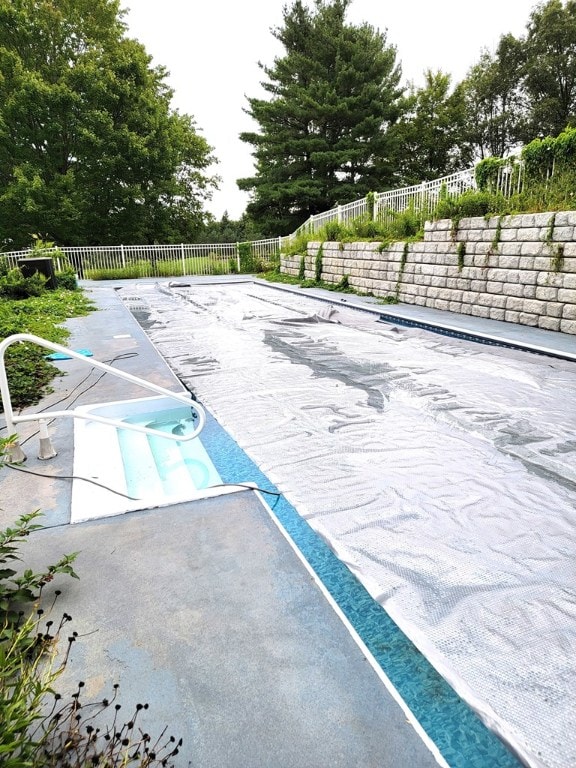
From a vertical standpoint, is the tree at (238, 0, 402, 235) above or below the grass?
above

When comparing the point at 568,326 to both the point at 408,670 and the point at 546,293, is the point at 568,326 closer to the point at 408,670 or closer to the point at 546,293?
the point at 546,293

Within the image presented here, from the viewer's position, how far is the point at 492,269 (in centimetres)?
762

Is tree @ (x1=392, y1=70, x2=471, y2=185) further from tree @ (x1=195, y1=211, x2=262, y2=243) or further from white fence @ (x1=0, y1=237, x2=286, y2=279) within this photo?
white fence @ (x1=0, y1=237, x2=286, y2=279)

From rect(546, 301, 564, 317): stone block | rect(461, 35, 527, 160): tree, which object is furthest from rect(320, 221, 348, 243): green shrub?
rect(461, 35, 527, 160): tree

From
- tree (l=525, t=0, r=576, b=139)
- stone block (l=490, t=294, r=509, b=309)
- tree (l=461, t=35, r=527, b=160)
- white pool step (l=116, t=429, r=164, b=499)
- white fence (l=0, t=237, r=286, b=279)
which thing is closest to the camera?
white pool step (l=116, t=429, r=164, b=499)

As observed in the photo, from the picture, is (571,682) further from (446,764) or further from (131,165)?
(131,165)

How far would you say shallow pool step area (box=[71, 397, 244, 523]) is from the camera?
241 centimetres

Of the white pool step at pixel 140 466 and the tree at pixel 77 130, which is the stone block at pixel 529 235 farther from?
the tree at pixel 77 130

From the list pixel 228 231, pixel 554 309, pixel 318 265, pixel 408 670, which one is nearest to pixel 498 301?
pixel 554 309

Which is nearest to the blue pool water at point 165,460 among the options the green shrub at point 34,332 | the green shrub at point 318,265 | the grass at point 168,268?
the green shrub at point 34,332

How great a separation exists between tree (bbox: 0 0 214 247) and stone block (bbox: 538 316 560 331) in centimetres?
2217

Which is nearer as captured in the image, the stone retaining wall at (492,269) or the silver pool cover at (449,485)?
the silver pool cover at (449,485)

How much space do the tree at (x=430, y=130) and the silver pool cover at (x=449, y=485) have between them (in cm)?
2463

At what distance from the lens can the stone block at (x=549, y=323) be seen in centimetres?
663
